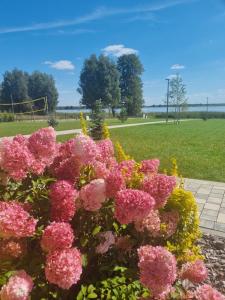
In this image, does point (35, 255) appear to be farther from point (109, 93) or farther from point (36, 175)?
point (109, 93)

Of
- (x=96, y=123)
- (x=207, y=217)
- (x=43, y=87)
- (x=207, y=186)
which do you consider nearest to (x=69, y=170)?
(x=207, y=217)

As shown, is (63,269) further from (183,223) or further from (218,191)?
(218,191)

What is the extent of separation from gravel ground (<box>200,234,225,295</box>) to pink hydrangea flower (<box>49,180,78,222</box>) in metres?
2.18

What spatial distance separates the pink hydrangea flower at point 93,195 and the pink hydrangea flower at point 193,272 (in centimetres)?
82

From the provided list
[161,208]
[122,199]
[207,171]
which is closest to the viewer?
[122,199]

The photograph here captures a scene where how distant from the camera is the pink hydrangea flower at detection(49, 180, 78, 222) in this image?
1576 millimetres

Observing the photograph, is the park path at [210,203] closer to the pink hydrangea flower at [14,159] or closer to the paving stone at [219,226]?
the paving stone at [219,226]

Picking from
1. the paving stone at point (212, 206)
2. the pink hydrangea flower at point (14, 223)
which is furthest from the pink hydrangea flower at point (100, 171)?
the paving stone at point (212, 206)

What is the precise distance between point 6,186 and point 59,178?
1.13 ft

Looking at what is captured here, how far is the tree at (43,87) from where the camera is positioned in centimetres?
6981

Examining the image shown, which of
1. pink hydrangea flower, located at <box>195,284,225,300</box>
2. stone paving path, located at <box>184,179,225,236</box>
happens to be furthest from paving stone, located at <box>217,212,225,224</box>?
pink hydrangea flower, located at <box>195,284,225,300</box>

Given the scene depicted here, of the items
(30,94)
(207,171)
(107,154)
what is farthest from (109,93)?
(107,154)

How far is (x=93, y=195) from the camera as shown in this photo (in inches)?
62.4

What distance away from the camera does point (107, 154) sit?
2133 millimetres
